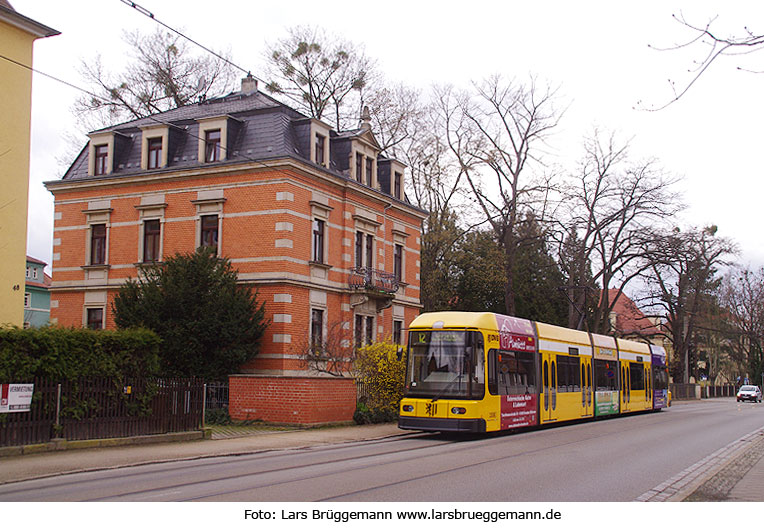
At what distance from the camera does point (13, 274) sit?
23375 mm

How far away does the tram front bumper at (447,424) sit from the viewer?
19.2 metres

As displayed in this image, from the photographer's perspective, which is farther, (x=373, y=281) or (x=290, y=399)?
(x=373, y=281)

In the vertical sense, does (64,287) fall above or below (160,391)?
above

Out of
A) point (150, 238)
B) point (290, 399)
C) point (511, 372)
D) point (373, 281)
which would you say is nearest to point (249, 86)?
point (150, 238)

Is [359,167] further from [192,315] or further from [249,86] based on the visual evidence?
[192,315]

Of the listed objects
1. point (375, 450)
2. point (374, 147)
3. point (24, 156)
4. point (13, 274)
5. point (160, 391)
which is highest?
point (374, 147)

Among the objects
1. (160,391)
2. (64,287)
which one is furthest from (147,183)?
(160,391)

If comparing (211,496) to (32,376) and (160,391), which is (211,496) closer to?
(32,376)

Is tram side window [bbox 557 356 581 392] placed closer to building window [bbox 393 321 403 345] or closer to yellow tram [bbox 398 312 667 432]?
yellow tram [bbox 398 312 667 432]

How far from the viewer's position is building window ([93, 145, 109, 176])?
35062 mm

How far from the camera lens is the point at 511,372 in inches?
831

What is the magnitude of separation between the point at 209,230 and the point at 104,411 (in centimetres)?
1575

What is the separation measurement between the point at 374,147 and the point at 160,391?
809 inches

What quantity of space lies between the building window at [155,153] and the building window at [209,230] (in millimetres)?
3596
